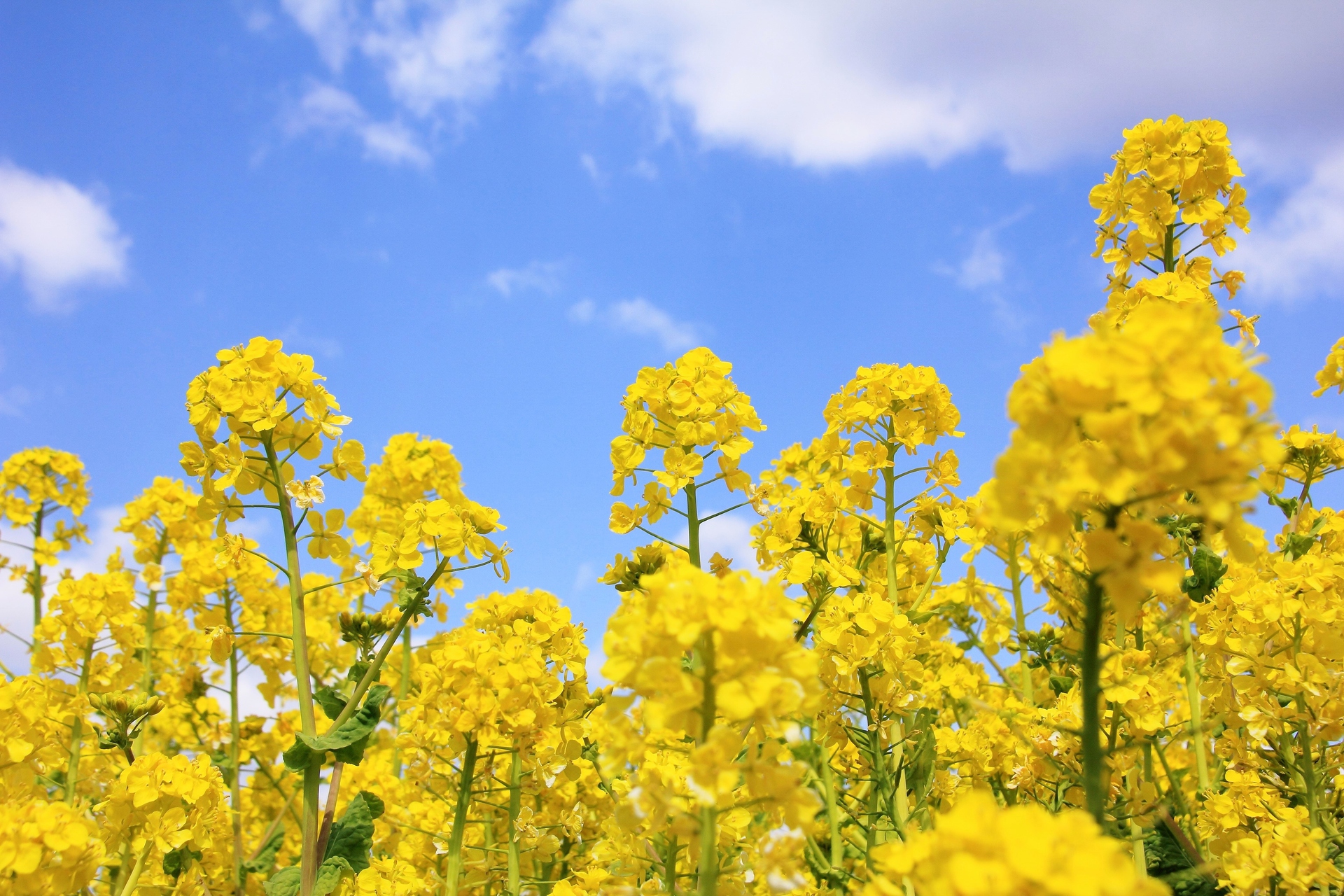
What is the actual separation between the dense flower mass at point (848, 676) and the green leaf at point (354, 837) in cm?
1

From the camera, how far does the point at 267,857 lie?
5562mm

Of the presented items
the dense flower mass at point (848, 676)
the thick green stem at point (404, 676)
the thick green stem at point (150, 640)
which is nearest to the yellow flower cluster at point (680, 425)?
the dense flower mass at point (848, 676)

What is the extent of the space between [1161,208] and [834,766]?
10.4 feet

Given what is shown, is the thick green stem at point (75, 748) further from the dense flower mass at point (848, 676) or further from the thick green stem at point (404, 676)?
the thick green stem at point (404, 676)

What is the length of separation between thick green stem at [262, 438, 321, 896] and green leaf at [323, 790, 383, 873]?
210 millimetres

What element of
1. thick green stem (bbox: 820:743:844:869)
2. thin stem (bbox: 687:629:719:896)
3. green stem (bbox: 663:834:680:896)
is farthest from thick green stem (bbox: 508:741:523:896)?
thin stem (bbox: 687:629:719:896)

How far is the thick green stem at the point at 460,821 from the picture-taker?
3.78 meters

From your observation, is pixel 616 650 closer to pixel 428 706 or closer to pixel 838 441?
pixel 428 706

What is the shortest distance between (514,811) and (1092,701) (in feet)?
9.64

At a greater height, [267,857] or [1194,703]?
[1194,703]

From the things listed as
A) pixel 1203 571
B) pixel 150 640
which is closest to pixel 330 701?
pixel 1203 571

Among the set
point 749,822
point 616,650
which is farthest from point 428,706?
point 616,650

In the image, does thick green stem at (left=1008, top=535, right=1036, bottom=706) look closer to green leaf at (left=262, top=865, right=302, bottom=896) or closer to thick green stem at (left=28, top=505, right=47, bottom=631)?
green leaf at (left=262, top=865, right=302, bottom=896)

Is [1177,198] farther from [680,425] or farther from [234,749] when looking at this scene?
[234,749]
